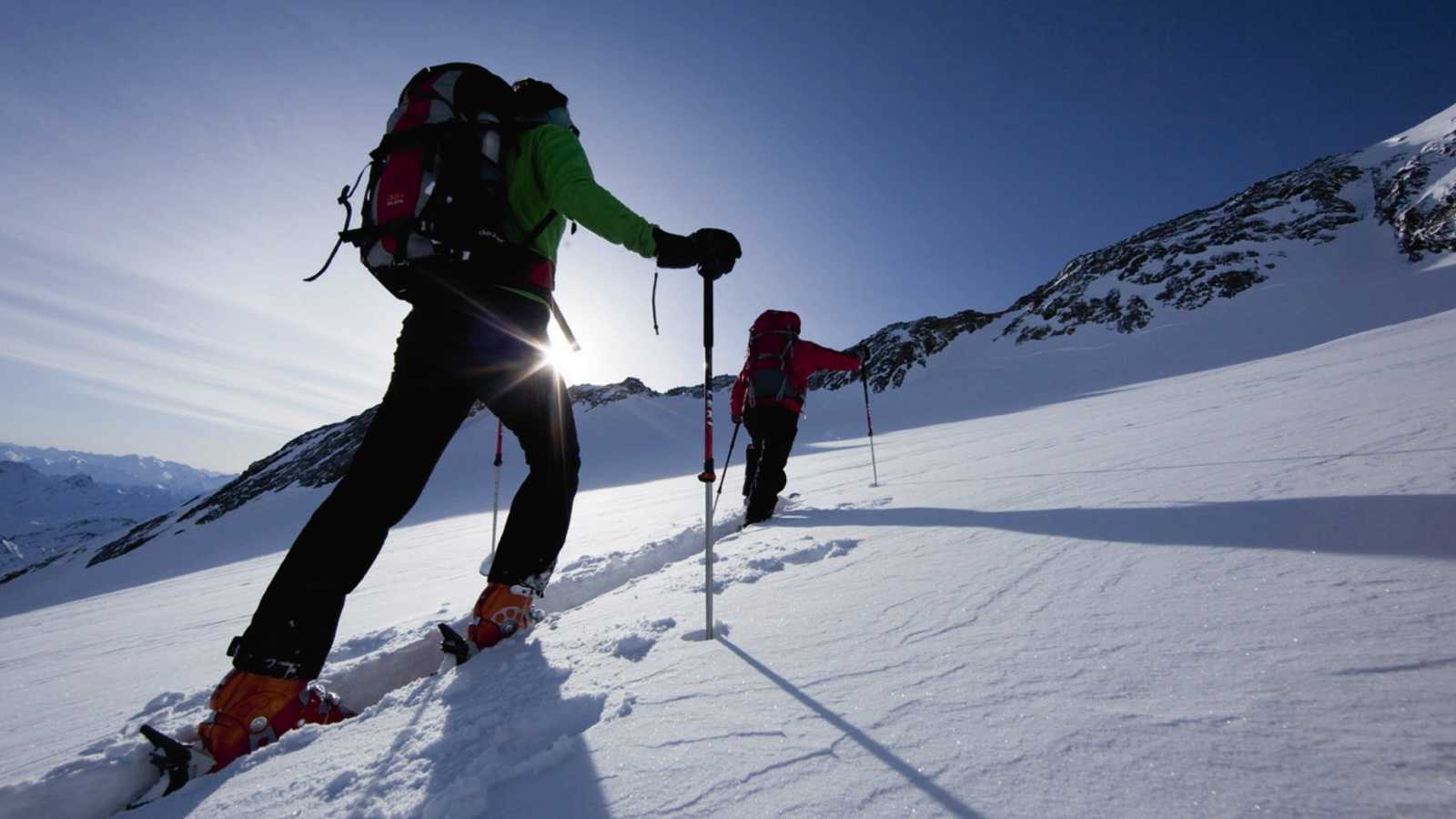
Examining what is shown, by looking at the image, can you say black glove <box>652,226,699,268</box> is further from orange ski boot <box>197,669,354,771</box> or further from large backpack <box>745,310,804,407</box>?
large backpack <box>745,310,804,407</box>

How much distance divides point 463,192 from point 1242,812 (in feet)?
8.61

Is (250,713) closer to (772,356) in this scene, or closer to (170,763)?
(170,763)

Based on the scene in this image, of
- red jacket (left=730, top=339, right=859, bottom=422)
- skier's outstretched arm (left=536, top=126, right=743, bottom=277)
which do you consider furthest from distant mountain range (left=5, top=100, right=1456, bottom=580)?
skier's outstretched arm (left=536, top=126, right=743, bottom=277)

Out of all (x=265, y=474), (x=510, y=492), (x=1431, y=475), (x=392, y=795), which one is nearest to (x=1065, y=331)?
(x=510, y=492)

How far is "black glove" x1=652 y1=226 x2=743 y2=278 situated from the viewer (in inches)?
91.8

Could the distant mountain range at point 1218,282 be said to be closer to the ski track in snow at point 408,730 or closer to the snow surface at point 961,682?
the snow surface at point 961,682

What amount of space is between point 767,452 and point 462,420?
3417 millimetres

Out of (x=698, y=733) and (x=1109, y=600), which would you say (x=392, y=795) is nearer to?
(x=698, y=733)

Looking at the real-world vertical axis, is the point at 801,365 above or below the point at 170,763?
above

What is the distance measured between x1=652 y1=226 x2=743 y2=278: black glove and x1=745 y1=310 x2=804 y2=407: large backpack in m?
3.18

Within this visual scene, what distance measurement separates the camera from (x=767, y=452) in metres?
5.32

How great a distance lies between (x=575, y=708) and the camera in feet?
5.03

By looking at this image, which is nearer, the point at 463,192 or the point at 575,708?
the point at 575,708

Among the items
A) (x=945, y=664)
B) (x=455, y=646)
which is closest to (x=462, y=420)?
(x=455, y=646)
